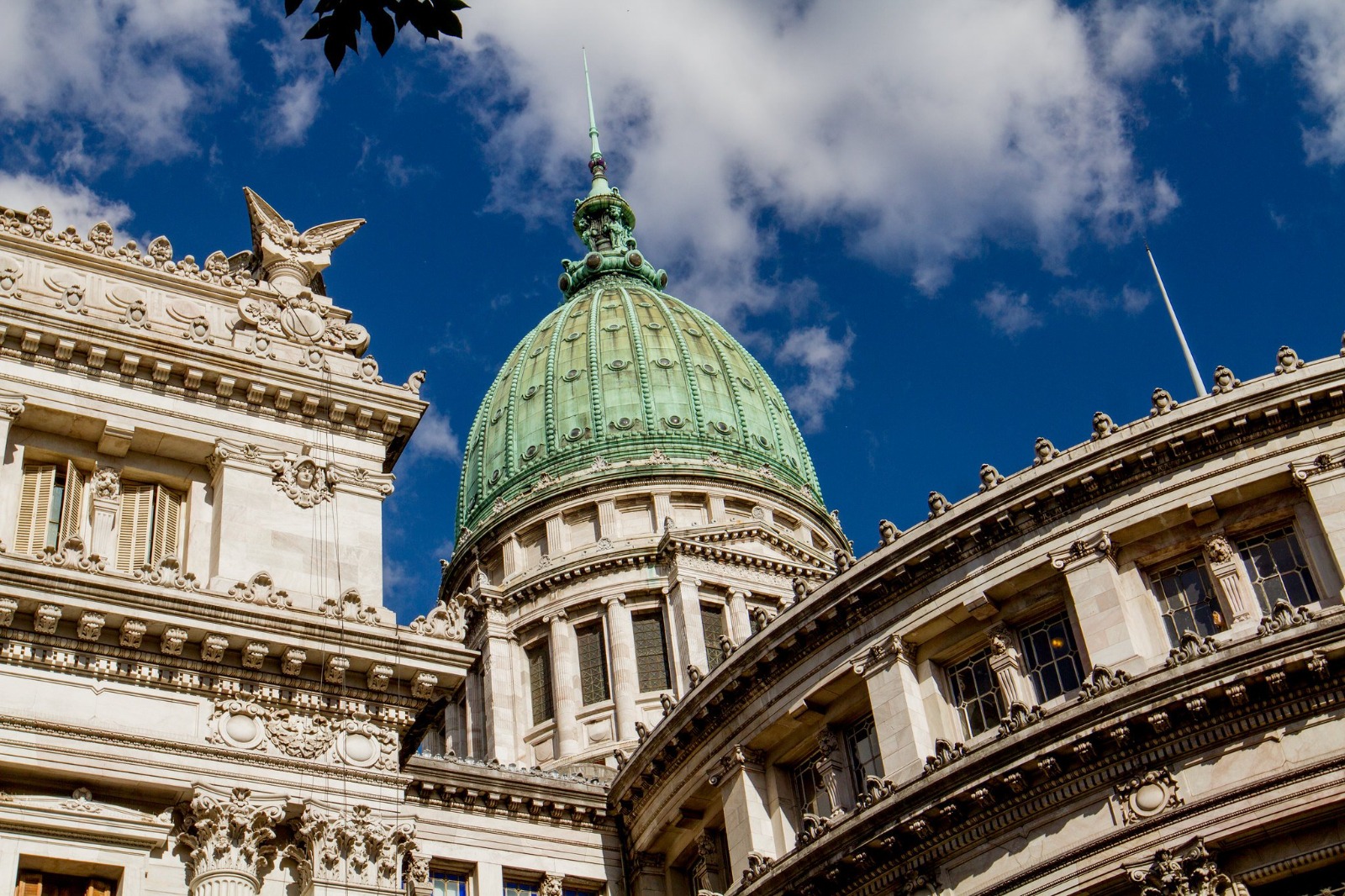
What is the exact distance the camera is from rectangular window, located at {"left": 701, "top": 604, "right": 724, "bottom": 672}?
61.8 metres

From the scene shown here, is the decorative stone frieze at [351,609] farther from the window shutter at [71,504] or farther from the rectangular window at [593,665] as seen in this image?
the rectangular window at [593,665]

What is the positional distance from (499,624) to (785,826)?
2742 cm

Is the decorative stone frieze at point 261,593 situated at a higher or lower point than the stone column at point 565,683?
lower

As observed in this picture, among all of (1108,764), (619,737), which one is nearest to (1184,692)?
(1108,764)

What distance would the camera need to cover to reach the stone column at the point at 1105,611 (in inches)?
1352

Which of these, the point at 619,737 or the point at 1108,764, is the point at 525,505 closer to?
the point at 619,737

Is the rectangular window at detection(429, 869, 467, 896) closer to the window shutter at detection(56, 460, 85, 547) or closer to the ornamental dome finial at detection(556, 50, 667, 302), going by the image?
the window shutter at detection(56, 460, 85, 547)

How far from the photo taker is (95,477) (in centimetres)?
2897

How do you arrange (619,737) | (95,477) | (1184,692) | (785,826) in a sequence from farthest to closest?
(619,737), (785,826), (1184,692), (95,477)

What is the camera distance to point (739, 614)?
63031 millimetres

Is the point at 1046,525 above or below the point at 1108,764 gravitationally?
above

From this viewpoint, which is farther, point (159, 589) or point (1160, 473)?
point (1160, 473)

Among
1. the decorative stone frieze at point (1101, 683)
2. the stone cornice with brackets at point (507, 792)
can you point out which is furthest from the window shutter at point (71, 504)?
the decorative stone frieze at point (1101, 683)

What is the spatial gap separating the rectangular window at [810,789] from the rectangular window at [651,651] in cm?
2267
